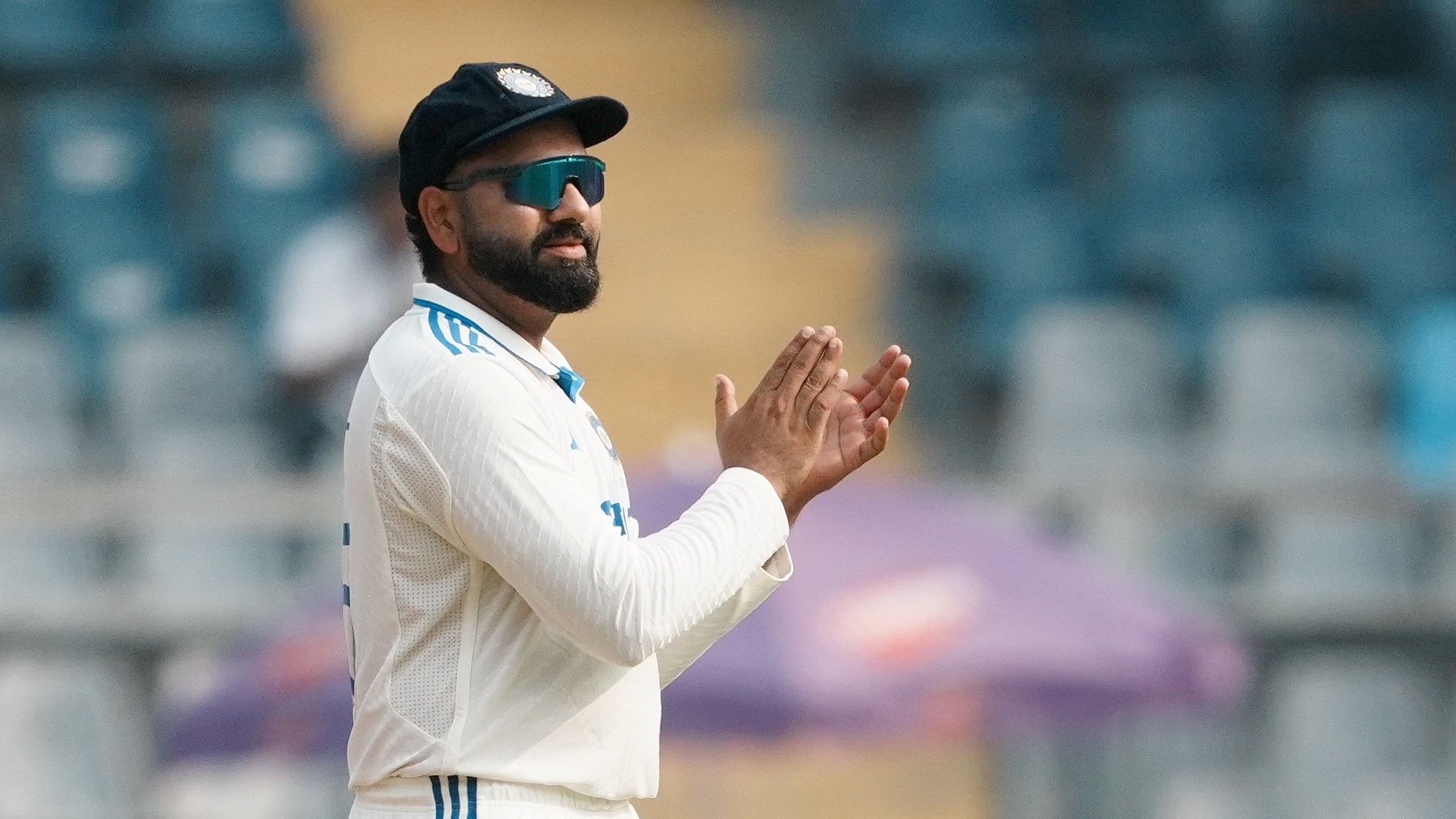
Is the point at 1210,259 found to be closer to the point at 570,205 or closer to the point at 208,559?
the point at 208,559

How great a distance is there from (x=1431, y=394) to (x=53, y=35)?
590 centimetres

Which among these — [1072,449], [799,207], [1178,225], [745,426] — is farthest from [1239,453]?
[745,426]

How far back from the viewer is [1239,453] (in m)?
7.37

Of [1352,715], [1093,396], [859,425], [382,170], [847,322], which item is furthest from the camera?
[847,322]

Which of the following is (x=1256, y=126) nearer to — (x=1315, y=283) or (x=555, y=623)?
(x=1315, y=283)

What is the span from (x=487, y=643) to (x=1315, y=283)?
621 centimetres

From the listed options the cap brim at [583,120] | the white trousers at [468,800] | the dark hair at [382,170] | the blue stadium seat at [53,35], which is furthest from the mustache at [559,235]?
the blue stadium seat at [53,35]

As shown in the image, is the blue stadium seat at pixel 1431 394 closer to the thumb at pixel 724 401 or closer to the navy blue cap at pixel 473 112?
the thumb at pixel 724 401

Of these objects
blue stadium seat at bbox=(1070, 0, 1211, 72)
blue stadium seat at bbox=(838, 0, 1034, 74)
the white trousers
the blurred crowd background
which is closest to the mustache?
the white trousers

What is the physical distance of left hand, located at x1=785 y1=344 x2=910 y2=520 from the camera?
2.46m

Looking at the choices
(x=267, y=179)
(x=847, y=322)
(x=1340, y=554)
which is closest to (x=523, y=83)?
(x=1340, y=554)

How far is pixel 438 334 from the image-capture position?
2.34 meters

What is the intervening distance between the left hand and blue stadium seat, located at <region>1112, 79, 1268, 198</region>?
616 centimetres

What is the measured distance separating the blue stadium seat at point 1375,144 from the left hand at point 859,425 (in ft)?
19.7
